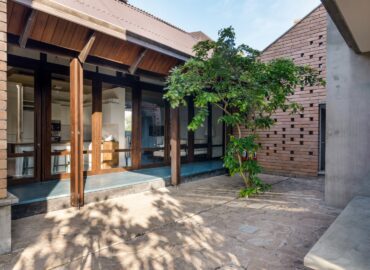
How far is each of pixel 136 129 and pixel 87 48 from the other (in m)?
3.16

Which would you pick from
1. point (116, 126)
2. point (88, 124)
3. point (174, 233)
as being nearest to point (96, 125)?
point (88, 124)

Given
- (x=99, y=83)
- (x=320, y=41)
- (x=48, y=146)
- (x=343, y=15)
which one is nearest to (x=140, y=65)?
(x=99, y=83)

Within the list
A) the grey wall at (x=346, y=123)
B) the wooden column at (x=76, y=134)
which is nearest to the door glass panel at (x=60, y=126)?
the wooden column at (x=76, y=134)

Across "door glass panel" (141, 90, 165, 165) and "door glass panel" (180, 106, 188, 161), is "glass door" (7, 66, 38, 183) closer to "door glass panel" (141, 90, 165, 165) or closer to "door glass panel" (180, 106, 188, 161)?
"door glass panel" (141, 90, 165, 165)

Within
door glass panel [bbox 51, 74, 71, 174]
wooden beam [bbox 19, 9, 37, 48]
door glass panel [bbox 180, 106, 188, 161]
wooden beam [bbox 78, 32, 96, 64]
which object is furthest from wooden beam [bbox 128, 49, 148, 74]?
door glass panel [bbox 180, 106, 188, 161]

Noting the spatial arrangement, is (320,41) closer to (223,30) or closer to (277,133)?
(277,133)

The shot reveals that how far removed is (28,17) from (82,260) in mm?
3189

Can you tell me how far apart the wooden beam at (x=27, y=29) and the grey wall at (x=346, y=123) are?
499 centimetres

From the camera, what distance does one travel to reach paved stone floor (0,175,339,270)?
2574 mm

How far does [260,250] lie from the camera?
2.84 metres

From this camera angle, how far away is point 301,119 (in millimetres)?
7332

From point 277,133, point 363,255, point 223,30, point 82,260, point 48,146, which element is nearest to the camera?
point 363,255

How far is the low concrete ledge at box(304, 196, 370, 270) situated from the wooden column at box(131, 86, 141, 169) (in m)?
5.19

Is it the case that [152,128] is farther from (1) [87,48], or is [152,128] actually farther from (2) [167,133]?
(1) [87,48]
